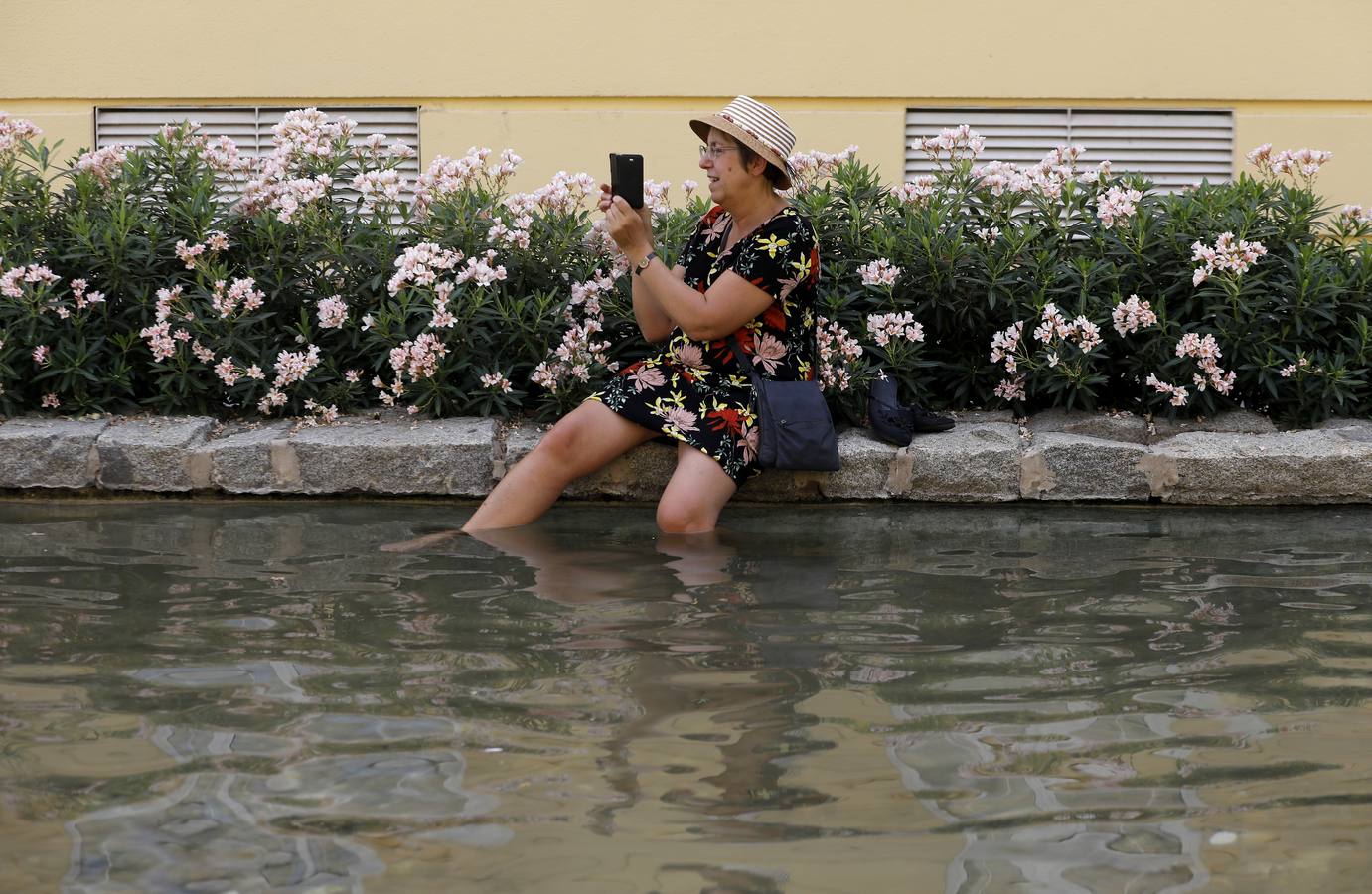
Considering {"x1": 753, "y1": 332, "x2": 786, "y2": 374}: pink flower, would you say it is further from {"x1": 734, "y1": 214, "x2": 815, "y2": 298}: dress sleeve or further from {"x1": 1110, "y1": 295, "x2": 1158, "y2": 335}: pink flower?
{"x1": 1110, "y1": 295, "x2": 1158, "y2": 335}: pink flower

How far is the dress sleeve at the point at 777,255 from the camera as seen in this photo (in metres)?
5.12

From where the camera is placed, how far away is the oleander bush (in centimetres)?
581

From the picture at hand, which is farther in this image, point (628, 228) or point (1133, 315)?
point (1133, 315)

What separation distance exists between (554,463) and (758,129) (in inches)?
51.7

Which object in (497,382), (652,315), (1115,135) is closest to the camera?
(652,315)

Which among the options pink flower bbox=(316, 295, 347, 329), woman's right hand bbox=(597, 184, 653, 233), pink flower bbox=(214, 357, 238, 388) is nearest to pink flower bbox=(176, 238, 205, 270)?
pink flower bbox=(214, 357, 238, 388)

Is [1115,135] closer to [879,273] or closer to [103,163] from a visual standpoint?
[879,273]

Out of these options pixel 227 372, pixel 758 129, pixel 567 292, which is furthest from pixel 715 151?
pixel 227 372

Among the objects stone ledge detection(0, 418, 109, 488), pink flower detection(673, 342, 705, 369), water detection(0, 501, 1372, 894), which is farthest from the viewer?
stone ledge detection(0, 418, 109, 488)

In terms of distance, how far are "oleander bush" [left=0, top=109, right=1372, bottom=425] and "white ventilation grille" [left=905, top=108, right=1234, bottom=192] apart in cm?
244

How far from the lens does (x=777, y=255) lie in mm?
5117

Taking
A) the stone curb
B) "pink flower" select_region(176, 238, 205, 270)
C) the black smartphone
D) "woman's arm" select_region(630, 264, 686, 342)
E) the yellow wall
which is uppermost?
the yellow wall

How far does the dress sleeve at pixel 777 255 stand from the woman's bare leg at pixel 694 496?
616 millimetres

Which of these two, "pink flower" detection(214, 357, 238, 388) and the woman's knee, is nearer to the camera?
the woman's knee
